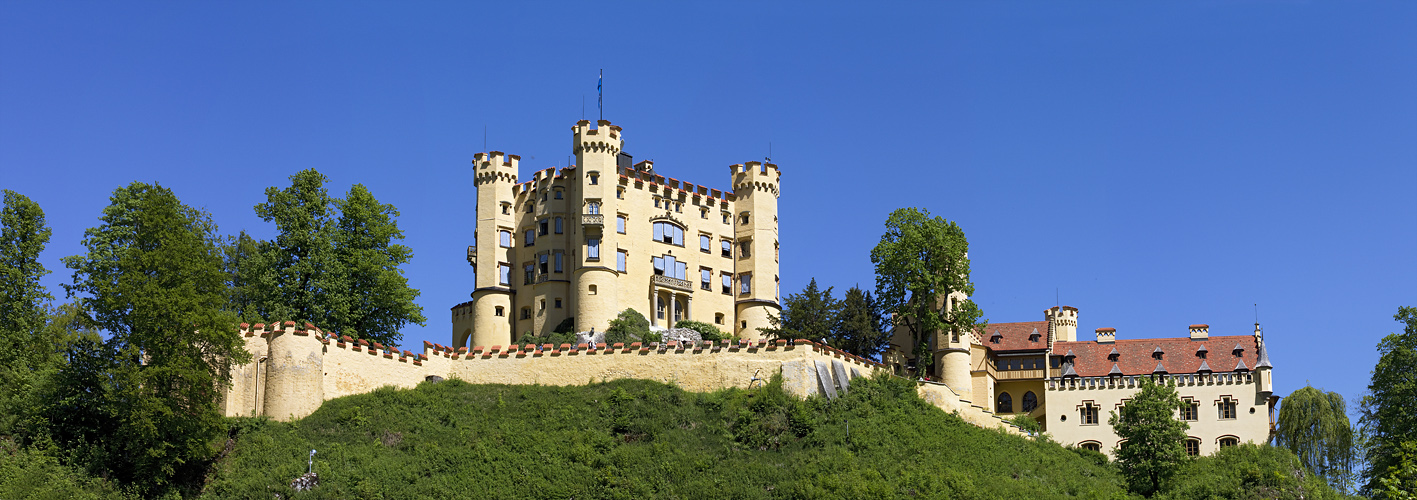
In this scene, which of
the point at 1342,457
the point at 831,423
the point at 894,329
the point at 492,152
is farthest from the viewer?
the point at 492,152

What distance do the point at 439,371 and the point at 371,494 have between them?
13069 millimetres

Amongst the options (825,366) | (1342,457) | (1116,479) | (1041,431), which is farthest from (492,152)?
(1342,457)

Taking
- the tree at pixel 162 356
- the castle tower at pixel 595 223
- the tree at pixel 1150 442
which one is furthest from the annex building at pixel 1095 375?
the tree at pixel 162 356

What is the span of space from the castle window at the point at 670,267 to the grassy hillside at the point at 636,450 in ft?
67.7

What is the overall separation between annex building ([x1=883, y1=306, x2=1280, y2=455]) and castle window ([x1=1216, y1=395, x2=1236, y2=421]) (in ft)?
0.16

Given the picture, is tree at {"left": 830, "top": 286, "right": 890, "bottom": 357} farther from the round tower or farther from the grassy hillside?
the round tower

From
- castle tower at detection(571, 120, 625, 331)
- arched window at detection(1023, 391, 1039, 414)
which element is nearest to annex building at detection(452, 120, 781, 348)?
castle tower at detection(571, 120, 625, 331)

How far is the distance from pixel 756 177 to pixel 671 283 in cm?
864

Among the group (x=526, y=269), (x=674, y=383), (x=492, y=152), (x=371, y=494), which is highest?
(x=492, y=152)

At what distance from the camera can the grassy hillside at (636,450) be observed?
184 feet

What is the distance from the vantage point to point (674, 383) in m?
67.0

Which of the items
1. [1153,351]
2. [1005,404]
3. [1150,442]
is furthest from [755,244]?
[1150,442]

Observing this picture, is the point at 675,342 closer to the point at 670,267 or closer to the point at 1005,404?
the point at 670,267

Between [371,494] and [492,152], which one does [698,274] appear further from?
[371,494]
